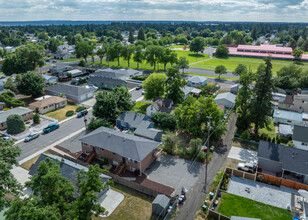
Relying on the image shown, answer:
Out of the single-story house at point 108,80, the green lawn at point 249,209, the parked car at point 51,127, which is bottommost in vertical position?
the green lawn at point 249,209

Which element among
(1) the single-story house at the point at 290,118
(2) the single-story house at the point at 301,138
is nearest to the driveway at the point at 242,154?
(2) the single-story house at the point at 301,138

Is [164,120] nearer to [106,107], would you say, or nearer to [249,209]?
[106,107]

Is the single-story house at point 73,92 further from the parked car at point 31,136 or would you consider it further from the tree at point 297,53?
the tree at point 297,53

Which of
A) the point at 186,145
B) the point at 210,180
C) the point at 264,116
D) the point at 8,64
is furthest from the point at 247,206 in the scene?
the point at 8,64

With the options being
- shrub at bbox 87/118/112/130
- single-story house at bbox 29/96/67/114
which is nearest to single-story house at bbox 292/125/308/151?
shrub at bbox 87/118/112/130

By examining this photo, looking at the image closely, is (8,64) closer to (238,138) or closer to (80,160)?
(80,160)

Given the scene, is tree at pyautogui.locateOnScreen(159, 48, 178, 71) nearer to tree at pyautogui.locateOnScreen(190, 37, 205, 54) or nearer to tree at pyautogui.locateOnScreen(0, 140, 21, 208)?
tree at pyautogui.locateOnScreen(190, 37, 205, 54)

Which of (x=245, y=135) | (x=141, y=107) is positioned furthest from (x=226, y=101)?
(x=141, y=107)
